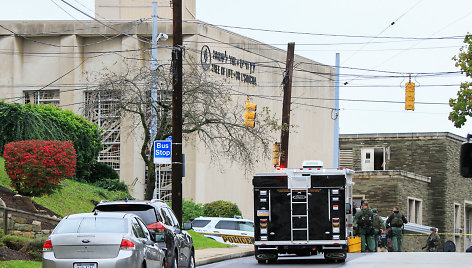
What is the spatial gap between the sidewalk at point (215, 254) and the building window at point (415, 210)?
24855mm

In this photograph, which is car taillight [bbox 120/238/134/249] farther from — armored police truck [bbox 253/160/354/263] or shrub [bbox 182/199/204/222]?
shrub [bbox 182/199/204/222]

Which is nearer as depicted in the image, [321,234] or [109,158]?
[321,234]

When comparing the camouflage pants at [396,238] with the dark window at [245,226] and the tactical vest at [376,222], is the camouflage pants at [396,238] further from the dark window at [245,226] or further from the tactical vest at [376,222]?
the dark window at [245,226]

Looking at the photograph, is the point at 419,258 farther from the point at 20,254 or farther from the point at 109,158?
the point at 109,158

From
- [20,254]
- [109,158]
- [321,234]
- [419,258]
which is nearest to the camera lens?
[20,254]

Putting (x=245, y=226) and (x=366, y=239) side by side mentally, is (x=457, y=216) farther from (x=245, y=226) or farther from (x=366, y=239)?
(x=366, y=239)

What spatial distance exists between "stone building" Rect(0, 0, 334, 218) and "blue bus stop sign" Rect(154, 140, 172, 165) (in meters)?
19.1

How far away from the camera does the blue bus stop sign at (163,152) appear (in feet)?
82.4

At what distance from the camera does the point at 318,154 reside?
61.5 metres

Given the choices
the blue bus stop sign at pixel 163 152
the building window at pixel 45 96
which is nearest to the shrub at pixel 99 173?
the building window at pixel 45 96

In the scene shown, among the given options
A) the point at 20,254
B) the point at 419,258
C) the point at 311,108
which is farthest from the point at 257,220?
the point at 311,108

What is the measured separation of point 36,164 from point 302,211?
7.98 metres

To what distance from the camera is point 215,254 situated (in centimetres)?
2694

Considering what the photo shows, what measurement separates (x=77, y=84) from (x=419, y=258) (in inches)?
1045
